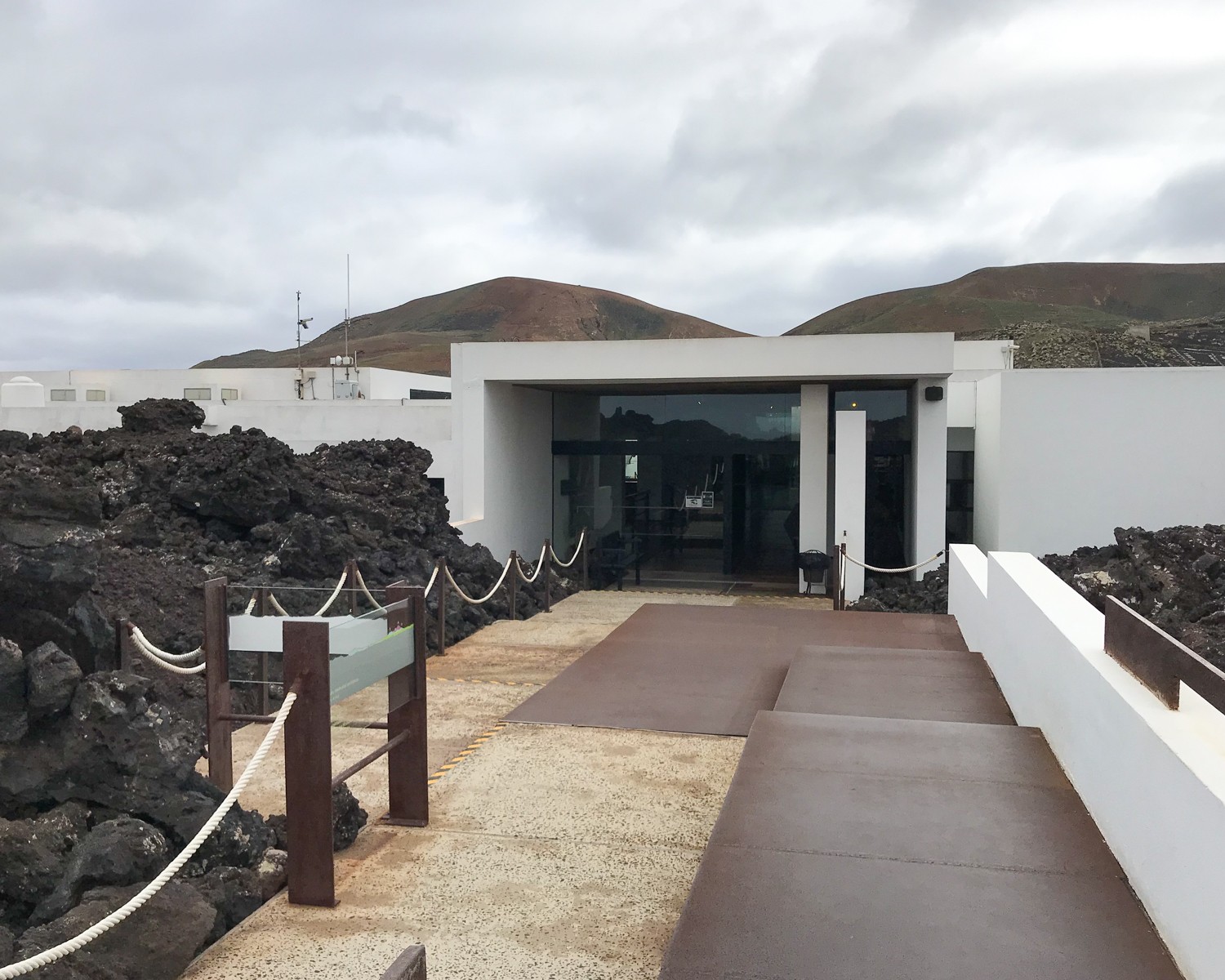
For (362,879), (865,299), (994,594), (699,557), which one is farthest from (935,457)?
(865,299)

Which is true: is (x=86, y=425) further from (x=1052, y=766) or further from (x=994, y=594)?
(x=1052, y=766)

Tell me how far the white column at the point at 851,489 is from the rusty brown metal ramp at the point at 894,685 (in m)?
7.66

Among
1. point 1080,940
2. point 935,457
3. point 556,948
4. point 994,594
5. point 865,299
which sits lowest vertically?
point 556,948

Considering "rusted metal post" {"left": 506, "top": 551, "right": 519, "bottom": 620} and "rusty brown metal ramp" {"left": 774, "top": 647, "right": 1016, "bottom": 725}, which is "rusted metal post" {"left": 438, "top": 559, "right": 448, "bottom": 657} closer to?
"rusted metal post" {"left": 506, "top": 551, "right": 519, "bottom": 620}

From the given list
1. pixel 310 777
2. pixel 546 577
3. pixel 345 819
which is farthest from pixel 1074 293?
pixel 310 777

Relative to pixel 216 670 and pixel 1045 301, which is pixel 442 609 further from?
pixel 1045 301

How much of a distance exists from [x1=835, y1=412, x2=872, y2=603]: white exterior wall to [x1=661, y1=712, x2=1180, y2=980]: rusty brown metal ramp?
1155 cm

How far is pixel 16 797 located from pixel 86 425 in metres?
23.8

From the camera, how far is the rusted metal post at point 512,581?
45.3 ft

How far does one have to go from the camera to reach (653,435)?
64.8 ft

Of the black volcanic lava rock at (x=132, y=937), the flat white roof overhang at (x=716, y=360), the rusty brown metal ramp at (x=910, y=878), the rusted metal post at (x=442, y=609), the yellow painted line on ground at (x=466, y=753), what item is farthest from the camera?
the flat white roof overhang at (x=716, y=360)

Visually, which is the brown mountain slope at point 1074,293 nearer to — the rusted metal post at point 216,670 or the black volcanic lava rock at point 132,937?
the rusted metal post at point 216,670

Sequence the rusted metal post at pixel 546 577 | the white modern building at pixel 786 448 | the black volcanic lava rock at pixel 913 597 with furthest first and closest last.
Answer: the white modern building at pixel 786 448
the rusted metal post at pixel 546 577
the black volcanic lava rock at pixel 913 597

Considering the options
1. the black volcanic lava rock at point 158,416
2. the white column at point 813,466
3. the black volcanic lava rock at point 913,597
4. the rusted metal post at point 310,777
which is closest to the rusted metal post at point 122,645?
the rusted metal post at point 310,777
